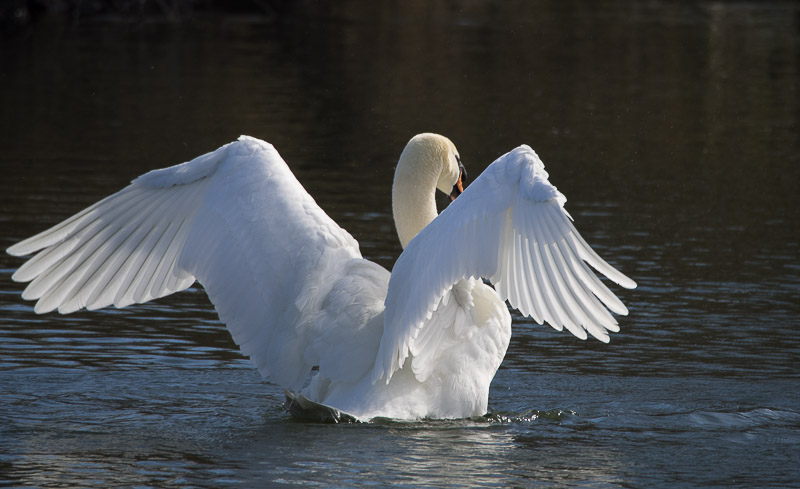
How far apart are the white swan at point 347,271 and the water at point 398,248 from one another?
308 millimetres

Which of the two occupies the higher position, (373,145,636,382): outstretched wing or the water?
(373,145,636,382): outstretched wing

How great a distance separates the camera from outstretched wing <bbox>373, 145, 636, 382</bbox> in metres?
6.13

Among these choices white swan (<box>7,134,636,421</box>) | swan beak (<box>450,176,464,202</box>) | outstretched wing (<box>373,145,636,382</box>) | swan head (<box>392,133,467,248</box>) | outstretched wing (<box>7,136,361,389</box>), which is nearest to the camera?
outstretched wing (<box>373,145,636,382</box>)

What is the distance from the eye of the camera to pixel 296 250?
23.3ft

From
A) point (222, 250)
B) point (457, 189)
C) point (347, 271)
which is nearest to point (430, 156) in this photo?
point (457, 189)

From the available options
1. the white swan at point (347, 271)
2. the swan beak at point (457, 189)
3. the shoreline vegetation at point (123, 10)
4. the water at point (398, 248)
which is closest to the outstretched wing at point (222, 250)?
the white swan at point (347, 271)

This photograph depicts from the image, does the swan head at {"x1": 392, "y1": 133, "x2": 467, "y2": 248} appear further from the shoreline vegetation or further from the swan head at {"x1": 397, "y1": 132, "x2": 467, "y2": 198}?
the shoreline vegetation

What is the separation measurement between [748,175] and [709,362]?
7.53 m

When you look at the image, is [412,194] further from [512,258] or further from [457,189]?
[512,258]

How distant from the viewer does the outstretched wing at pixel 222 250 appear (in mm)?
7086

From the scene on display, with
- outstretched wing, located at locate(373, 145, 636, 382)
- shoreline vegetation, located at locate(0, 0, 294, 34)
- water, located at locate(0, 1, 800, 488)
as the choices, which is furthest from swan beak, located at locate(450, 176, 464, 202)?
shoreline vegetation, located at locate(0, 0, 294, 34)

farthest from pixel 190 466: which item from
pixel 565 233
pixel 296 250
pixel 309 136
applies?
pixel 309 136

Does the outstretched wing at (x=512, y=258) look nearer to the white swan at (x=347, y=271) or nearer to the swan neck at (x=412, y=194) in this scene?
the white swan at (x=347, y=271)

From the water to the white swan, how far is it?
31 centimetres
